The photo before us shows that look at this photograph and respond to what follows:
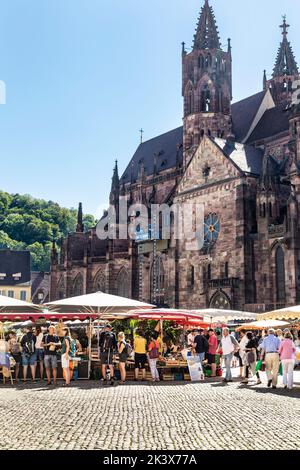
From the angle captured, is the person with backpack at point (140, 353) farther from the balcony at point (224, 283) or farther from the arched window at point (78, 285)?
the arched window at point (78, 285)

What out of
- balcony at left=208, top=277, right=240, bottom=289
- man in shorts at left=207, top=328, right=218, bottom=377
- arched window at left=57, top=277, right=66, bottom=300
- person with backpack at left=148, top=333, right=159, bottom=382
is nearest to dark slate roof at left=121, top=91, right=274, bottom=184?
arched window at left=57, top=277, right=66, bottom=300

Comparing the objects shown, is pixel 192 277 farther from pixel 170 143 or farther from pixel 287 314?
pixel 287 314

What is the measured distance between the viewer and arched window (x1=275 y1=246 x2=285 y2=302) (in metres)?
46.2

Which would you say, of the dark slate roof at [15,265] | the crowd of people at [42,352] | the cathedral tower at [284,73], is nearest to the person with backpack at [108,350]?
the crowd of people at [42,352]

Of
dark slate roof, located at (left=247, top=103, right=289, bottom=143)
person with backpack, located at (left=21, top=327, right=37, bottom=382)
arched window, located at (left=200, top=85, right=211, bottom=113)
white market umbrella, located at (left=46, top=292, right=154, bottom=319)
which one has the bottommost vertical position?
person with backpack, located at (left=21, top=327, right=37, bottom=382)

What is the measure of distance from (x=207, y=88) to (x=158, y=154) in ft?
55.1

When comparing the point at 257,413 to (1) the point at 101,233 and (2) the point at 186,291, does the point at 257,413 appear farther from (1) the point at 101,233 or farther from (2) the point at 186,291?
(1) the point at 101,233

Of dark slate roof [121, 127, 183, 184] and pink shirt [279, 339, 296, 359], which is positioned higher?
dark slate roof [121, 127, 183, 184]

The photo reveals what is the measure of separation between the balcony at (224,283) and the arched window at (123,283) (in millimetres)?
20179

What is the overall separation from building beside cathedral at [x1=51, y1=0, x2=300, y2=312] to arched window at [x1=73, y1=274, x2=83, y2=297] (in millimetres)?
140

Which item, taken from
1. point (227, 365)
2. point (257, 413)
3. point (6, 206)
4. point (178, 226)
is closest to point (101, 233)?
point (178, 226)

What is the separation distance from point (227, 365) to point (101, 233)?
2222 inches

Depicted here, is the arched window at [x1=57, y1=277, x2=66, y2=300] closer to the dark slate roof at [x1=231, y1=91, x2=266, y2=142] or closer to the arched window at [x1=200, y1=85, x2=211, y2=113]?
the dark slate roof at [x1=231, y1=91, x2=266, y2=142]

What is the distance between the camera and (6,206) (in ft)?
505
